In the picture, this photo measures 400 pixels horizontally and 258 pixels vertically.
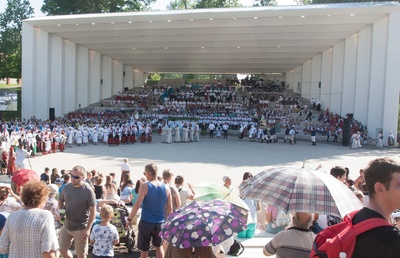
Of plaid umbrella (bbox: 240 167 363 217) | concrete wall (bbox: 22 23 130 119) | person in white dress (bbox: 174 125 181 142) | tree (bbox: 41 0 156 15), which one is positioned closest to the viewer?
plaid umbrella (bbox: 240 167 363 217)

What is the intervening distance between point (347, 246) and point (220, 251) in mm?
2297

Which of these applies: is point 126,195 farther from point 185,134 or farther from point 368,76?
point 368,76

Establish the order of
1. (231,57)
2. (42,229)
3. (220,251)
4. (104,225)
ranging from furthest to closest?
(231,57) → (104,225) → (220,251) → (42,229)

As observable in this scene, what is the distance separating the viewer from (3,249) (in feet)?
11.4

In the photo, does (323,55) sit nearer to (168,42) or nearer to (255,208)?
(168,42)

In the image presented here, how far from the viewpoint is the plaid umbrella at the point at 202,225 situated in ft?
12.0

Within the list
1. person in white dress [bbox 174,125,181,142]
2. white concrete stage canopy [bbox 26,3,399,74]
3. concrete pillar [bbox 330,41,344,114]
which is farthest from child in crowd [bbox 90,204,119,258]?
concrete pillar [bbox 330,41,344,114]

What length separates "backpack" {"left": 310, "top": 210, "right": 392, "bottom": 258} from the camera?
219 cm

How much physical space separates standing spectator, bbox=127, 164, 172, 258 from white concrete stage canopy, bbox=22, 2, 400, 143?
22.8 m

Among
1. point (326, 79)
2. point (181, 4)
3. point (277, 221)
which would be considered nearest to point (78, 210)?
point (277, 221)

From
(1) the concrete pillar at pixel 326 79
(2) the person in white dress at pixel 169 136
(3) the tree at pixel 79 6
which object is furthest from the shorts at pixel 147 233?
(3) the tree at pixel 79 6

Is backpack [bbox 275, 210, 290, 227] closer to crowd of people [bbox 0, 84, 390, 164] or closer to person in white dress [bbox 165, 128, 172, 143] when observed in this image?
crowd of people [bbox 0, 84, 390, 164]

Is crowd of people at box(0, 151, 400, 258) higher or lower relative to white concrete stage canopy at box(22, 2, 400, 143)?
lower

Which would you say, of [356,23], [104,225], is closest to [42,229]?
[104,225]
